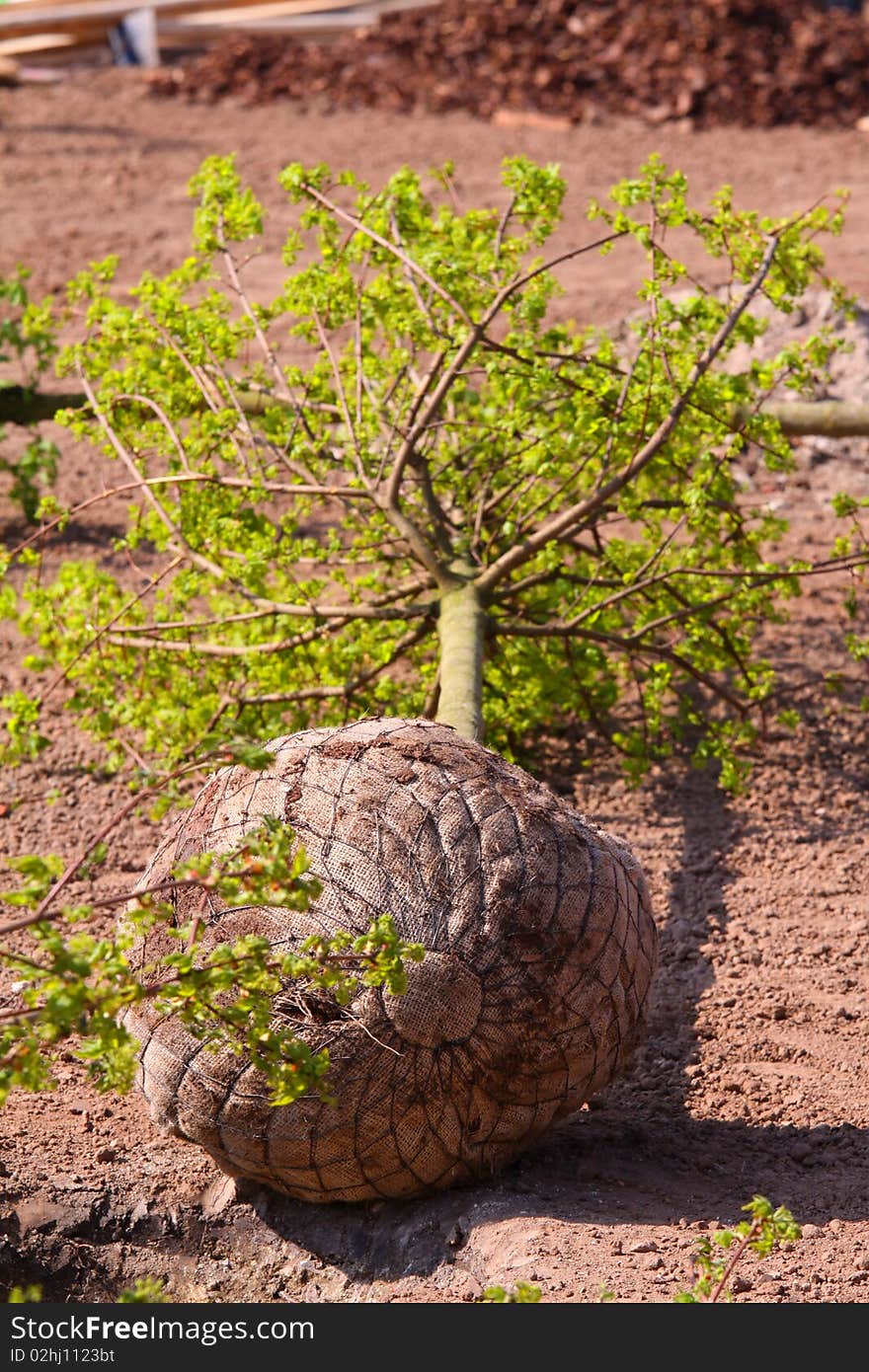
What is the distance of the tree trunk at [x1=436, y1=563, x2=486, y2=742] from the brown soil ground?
0.85 meters

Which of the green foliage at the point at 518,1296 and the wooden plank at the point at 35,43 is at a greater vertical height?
the wooden plank at the point at 35,43

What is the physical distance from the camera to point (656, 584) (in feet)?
15.6

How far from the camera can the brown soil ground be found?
10.1ft

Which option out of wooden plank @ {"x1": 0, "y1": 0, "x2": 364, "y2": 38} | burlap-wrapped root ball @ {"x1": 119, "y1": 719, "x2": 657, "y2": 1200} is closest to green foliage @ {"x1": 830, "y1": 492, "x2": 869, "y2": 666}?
burlap-wrapped root ball @ {"x1": 119, "y1": 719, "x2": 657, "y2": 1200}

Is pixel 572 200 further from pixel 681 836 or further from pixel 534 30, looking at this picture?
pixel 681 836

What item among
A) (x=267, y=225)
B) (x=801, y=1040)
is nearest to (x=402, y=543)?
(x=801, y=1040)

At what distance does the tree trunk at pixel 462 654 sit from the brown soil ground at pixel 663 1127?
33.6 inches

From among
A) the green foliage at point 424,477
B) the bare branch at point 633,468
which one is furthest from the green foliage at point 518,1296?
the bare branch at point 633,468

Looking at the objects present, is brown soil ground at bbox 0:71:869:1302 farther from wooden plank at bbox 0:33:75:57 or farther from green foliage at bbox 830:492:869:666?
wooden plank at bbox 0:33:75:57

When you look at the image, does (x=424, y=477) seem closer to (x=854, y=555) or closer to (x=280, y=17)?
(x=854, y=555)

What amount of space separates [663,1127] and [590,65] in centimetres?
1026

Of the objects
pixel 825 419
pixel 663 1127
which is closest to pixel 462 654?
pixel 663 1127

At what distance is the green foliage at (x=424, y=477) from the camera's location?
4438mm

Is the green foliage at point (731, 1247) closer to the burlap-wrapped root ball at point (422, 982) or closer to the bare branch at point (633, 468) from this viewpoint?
the burlap-wrapped root ball at point (422, 982)
